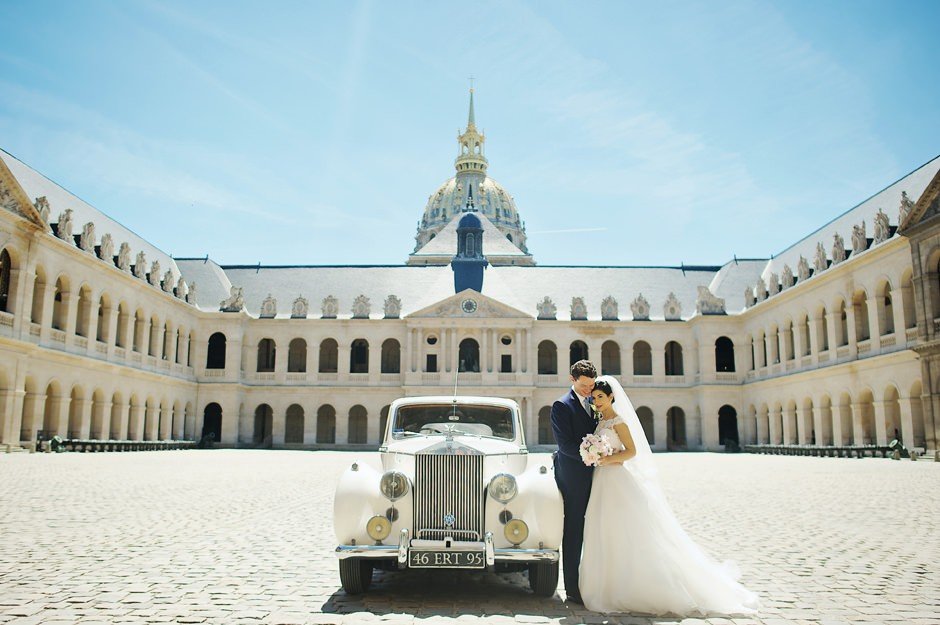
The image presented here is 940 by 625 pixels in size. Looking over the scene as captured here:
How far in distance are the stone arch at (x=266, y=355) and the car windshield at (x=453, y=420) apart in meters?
54.6

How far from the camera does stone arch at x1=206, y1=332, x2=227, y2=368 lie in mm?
59688

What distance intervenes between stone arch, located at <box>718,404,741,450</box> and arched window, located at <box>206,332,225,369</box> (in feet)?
125

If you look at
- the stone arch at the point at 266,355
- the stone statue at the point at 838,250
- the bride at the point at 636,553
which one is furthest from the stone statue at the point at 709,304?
the bride at the point at 636,553

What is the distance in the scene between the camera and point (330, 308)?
202ft

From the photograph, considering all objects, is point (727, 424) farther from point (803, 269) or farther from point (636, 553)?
point (636, 553)

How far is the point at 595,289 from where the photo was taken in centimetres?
6469

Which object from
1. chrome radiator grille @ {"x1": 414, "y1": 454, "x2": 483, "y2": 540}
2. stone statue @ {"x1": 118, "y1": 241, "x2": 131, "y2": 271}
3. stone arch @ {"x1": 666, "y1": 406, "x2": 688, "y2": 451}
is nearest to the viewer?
chrome radiator grille @ {"x1": 414, "y1": 454, "x2": 483, "y2": 540}

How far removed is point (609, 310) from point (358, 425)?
864 inches

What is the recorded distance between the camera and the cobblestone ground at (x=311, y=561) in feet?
24.2

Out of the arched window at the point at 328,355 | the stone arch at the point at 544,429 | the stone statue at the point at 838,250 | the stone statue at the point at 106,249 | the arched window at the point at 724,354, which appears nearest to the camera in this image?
the stone statue at the point at 838,250

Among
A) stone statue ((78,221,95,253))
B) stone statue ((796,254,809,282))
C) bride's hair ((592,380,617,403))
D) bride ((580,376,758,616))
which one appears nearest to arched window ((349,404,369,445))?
stone statue ((78,221,95,253))

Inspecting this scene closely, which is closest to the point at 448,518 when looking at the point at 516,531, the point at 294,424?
the point at 516,531

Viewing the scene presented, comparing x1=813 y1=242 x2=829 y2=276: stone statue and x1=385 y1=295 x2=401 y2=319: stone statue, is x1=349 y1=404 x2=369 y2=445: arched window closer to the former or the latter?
x1=385 y1=295 x2=401 y2=319: stone statue

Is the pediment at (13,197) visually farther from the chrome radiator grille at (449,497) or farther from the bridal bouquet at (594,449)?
the bridal bouquet at (594,449)
